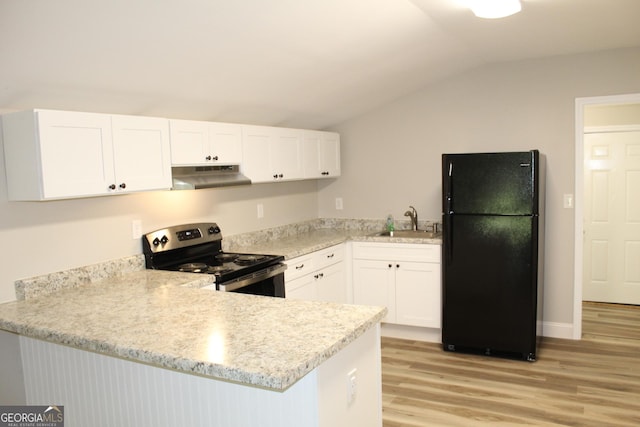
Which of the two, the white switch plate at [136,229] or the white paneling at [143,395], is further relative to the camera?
the white switch plate at [136,229]

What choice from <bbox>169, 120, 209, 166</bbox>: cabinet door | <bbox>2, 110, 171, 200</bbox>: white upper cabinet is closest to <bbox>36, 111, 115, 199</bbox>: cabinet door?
<bbox>2, 110, 171, 200</bbox>: white upper cabinet

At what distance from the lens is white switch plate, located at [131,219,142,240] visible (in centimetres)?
340

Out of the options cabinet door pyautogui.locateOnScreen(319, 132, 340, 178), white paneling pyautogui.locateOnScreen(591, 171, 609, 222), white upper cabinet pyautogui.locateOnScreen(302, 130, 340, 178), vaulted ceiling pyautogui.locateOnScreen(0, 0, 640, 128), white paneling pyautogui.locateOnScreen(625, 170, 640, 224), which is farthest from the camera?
white paneling pyautogui.locateOnScreen(591, 171, 609, 222)

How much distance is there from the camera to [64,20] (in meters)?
2.10

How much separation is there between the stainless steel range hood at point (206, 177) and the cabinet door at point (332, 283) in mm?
1105

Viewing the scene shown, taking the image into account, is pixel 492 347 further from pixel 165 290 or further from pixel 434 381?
pixel 165 290

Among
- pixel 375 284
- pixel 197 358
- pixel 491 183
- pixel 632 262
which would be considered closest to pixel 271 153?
pixel 375 284

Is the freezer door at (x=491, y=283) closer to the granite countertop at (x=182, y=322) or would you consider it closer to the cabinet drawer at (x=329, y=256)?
the cabinet drawer at (x=329, y=256)

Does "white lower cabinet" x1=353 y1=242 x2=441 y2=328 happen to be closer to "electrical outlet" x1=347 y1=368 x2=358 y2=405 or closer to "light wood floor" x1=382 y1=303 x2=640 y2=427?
"light wood floor" x1=382 y1=303 x2=640 y2=427

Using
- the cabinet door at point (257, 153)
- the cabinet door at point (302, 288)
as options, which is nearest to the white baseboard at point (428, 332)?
the cabinet door at point (302, 288)

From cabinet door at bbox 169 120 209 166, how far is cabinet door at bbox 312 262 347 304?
1.48 metres

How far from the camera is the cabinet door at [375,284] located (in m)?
4.71

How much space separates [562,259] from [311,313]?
3.15 metres

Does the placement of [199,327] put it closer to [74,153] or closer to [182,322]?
[182,322]
